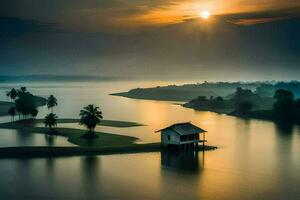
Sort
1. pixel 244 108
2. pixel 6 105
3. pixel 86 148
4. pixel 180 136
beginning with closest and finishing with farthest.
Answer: pixel 86 148 < pixel 180 136 < pixel 244 108 < pixel 6 105

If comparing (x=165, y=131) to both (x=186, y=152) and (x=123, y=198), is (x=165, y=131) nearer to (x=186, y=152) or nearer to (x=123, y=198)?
(x=186, y=152)

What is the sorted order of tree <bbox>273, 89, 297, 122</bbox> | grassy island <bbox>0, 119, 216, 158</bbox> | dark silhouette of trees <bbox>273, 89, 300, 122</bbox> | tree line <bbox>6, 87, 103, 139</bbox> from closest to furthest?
1. grassy island <bbox>0, 119, 216, 158</bbox>
2. tree line <bbox>6, 87, 103, 139</bbox>
3. dark silhouette of trees <bbox>273, 89, 300, 122</bbox>
4. tree <bbox>273, 89, 297, 122</bbox>

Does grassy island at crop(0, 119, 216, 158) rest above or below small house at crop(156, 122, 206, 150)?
below

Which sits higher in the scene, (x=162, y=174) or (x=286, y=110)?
(x=286, y=110)

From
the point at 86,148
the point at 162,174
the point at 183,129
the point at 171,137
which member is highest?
the point at 183,129

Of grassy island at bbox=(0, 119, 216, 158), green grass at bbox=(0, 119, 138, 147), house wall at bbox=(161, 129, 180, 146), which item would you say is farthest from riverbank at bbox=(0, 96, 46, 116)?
house wall at bbox=(161, 129, 180, 146)

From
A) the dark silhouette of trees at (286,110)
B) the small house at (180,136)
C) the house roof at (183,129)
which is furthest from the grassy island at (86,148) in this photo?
the dark silhouette of trees at (286,110)

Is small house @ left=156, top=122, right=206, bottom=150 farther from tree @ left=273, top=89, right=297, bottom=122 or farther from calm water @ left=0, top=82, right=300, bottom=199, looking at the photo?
tree @ left=273, top=89, right=297, bottom=122

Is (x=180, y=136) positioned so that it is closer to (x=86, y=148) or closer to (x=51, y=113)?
(x=86, y=148)

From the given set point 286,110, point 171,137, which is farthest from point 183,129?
point 286,110
